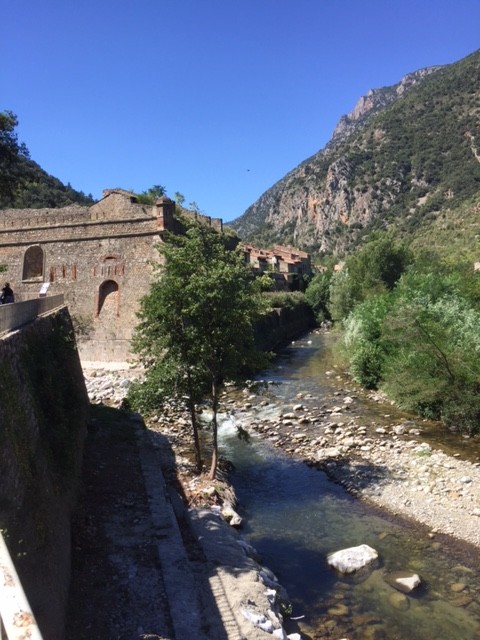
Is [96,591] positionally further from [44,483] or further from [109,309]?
[109,309]

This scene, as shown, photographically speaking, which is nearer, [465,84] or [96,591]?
[96,591]

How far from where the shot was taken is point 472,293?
22.5 m

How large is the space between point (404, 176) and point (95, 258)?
109 m

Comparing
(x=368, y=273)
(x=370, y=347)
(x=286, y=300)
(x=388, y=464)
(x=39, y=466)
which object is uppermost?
(x=368, y=273)

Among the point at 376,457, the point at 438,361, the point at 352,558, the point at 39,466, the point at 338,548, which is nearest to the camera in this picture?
the point at 39,466

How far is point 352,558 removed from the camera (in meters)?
9.63

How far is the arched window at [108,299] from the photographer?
25.2m

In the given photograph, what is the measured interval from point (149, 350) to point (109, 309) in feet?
43.4

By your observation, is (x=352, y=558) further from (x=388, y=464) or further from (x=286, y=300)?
(x=286, y=300)

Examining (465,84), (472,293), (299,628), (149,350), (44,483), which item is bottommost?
(299,628)

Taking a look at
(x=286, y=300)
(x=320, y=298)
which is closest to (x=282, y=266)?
(x=320, y=298)

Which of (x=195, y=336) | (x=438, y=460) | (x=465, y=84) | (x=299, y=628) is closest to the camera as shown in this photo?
(x=299, y=628)

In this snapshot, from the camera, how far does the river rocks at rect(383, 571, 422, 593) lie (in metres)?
8.86

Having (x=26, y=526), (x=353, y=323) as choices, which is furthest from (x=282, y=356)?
(x=26, y=526)
